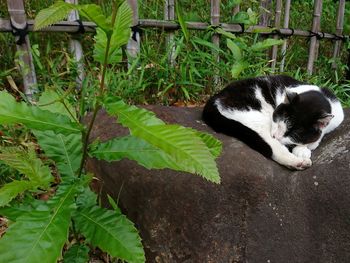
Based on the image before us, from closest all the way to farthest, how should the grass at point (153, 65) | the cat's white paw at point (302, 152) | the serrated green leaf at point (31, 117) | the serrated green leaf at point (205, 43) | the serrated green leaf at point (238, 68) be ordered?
the serrated green leaf at point (31, 117), the cat's white paw at point (302, 152), the grass at point (153, 65), the serrated green leaf at point (238, 68), the serrated green leaf at point (205, 43)

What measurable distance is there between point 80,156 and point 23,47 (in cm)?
181

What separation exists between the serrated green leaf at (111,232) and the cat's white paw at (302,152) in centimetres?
127

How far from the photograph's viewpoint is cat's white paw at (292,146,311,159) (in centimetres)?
232

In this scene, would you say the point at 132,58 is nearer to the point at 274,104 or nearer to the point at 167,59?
the point at 167,59

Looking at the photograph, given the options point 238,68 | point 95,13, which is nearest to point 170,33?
point 238,68

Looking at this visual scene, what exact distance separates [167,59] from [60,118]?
2.37 meters

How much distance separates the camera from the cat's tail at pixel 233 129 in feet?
7.66

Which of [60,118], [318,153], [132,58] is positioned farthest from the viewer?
[132,58]

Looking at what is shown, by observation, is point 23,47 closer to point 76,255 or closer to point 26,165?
point 26,165

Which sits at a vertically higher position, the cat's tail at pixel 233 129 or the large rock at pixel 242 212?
the cat's tail at pixel 233 129

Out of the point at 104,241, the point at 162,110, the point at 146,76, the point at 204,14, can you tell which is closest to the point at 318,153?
the point at 162,110

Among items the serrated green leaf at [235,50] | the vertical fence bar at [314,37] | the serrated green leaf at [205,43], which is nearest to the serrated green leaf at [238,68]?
the serrated green leaf at [235,50]

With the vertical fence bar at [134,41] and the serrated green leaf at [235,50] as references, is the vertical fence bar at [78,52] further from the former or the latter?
the serrated green leaf at [235,50]

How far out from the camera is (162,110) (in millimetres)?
2668
